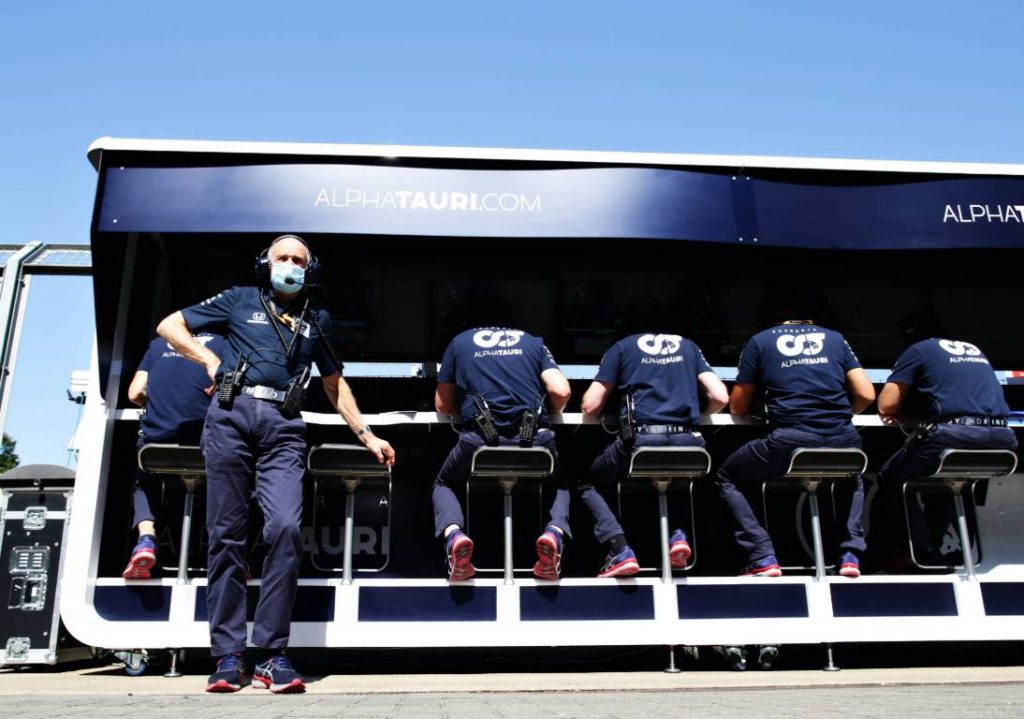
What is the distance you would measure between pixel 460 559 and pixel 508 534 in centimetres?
26

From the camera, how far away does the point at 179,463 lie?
11.7 ft

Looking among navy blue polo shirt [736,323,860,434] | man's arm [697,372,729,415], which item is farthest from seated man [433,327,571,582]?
navy blue polo shirt [736,323,860,434]

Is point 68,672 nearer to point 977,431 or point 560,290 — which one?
point 560,290

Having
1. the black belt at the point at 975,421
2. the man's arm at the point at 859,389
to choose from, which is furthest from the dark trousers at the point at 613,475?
the black belt at the point at 975,421

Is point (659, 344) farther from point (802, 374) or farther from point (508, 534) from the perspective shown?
point (508, 534)

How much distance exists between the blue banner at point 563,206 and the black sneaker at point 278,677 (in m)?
1.93

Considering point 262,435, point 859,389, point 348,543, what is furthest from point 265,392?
point 859,389

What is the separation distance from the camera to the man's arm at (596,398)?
4.10 m

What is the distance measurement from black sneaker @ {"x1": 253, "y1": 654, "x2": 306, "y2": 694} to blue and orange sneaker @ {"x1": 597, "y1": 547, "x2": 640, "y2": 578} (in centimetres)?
149

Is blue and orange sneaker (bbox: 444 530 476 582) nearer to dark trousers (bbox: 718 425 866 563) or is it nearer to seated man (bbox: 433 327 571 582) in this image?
seated man (bbox: 433 327 571 582)

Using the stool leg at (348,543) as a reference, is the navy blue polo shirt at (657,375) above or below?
above

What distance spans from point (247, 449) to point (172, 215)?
4.04 feet

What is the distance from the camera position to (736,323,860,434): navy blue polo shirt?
398cm

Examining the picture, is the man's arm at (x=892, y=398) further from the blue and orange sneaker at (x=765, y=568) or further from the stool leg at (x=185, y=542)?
the stool leg at (x=185, y=542)
